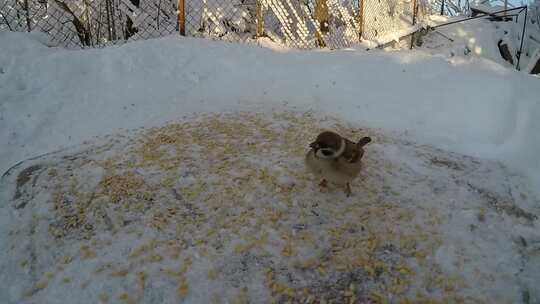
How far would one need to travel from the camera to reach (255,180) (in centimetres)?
330

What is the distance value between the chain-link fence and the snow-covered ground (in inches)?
72.1

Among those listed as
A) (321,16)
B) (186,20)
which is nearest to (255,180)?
(186,20)

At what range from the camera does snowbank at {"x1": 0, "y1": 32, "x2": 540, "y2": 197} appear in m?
4.19

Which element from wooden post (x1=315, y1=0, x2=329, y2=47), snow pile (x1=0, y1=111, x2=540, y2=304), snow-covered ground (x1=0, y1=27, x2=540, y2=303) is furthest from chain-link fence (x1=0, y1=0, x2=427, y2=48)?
snow pile (x1=0, y1=111, x2=540, y2=304)

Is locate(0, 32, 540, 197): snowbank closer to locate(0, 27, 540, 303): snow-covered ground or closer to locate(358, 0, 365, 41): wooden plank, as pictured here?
locate(0, 27, 540, 303): snow-covered ground

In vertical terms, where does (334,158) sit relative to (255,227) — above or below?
above

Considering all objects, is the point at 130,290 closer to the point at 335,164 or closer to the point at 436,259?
the point at 335,164

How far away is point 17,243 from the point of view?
262cm

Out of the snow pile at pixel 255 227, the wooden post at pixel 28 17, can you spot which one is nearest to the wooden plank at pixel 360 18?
the wooden post at pixel 28 17

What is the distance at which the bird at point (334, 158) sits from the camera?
2863 millimetres

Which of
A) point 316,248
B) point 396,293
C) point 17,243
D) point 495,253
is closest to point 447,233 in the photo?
point 495,253

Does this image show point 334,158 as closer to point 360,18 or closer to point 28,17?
point 28,17

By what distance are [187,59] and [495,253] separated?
13.8 feet

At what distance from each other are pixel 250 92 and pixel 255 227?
8.13 feet
